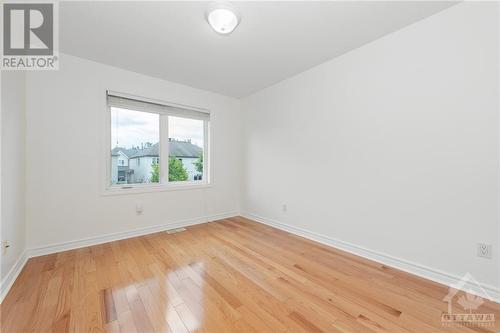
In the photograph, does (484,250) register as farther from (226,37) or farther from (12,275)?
(12,275)

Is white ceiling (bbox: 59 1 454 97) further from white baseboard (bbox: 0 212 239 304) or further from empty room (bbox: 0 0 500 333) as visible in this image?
white baseboard (bbox: 0 212 239 304)

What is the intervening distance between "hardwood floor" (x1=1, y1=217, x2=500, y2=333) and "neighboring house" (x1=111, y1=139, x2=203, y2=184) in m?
1.03

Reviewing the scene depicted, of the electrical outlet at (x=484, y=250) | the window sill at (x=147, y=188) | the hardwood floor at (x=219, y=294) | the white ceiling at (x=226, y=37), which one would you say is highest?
the white ceiling at (x=226, y=37)

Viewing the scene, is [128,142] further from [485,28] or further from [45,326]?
[485,28]

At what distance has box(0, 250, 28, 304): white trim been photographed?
64.0 inches

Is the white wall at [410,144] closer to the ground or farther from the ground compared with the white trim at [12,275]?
farther from the ground

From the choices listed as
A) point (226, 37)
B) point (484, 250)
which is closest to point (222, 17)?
point (226, 37)

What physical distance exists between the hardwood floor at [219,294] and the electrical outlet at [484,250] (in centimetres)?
35

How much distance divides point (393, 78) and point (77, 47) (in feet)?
11.6

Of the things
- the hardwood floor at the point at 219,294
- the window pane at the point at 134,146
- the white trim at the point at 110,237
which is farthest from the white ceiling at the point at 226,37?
the hardwood floor at the point at 219,294

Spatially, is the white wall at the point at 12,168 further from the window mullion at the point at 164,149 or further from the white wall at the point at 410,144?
the white wall at the point at 410,144

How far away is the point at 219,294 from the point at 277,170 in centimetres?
216

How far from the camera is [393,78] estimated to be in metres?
2.10

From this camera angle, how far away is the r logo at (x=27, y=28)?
5.75 feet
